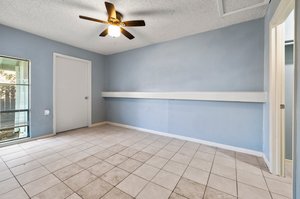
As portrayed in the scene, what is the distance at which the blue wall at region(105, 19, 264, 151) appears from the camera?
2301 millimetres

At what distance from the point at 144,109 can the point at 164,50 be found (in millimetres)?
1716

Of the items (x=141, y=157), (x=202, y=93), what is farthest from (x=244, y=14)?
(x=141, y=157)

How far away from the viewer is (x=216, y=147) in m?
2.60

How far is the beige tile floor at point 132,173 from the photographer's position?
4.63ft

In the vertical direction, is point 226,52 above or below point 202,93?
above

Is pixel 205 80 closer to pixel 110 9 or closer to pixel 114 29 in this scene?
pixel 114 29

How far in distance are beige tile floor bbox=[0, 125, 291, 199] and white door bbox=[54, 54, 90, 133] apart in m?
0.98

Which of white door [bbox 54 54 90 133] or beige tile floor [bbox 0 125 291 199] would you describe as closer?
beige tile floor [bbox 0 125 291 199]

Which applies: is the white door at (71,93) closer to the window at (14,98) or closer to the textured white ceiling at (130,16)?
the window at (14,98)

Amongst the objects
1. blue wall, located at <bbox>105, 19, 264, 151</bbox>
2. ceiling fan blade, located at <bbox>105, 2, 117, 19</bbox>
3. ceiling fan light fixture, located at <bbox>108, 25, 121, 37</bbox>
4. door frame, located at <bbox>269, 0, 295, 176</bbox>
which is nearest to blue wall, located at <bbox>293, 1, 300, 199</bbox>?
door frame, located at <bbox>269, 0, 295, 176</bbox>

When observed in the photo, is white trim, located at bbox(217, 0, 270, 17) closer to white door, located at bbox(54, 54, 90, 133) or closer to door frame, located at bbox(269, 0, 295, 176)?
door frame, located at bbox(269, 0, 295, 176)

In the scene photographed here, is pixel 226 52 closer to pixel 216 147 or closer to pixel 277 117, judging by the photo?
pixel 277 117

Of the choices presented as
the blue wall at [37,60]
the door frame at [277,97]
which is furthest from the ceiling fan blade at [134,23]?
the blue wall at [37,60]

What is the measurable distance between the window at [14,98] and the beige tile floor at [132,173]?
419 mm
